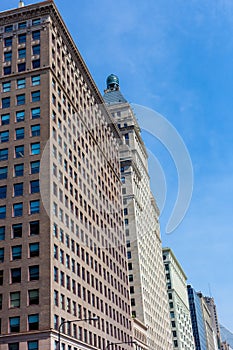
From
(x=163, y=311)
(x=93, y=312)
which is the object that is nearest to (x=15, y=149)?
(x=93, y=312)

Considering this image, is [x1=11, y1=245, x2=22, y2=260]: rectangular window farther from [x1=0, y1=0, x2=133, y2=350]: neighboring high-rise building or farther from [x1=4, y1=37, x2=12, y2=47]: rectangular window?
[x1=4, y1=37, x2=12, y2=47]: rectangular window

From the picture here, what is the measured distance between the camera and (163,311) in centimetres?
14188

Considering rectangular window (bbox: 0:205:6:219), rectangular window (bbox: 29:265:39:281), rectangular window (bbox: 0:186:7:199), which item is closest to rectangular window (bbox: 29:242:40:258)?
rectangular window (bbox: 29:265:39:281)

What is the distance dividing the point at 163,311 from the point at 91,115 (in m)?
72.8

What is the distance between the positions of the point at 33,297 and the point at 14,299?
8.62 ft

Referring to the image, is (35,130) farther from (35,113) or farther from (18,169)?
(18,169)

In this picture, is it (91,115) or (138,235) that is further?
(138,235)

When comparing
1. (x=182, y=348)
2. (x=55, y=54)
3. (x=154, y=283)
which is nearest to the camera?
(x=55, y=54)

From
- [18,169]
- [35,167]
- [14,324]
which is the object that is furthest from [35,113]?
[14,324]

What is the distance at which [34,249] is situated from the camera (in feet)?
200

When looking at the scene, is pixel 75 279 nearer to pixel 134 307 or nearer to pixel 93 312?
pixel 93 312

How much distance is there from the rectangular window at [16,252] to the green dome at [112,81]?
352 ft

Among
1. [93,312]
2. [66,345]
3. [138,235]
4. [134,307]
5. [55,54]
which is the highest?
[55,54]

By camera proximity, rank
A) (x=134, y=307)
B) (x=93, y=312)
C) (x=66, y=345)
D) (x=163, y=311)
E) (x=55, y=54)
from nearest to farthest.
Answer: (x=66, y=345)
(x=93, y=312)
(x=55, y=54)
(x=134, y=307)
(x=163, y=311)
